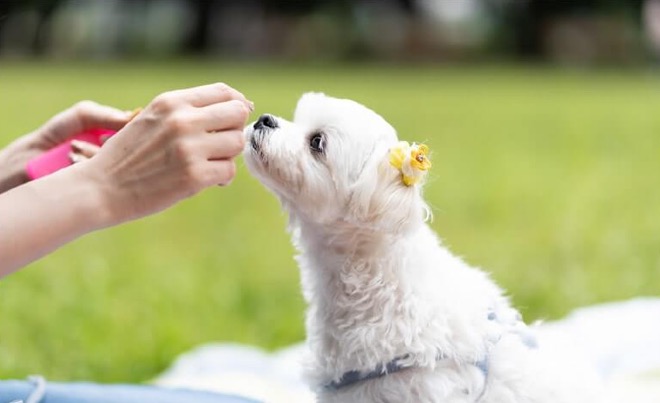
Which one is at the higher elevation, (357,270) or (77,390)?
(357,270)

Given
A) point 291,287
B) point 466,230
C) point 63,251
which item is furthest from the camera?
point 466,230

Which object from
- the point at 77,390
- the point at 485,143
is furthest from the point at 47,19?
the point at 77,390

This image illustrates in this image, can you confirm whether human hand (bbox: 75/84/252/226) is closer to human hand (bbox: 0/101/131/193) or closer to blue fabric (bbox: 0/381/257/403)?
human hand (bbox: 0/101/131/193)

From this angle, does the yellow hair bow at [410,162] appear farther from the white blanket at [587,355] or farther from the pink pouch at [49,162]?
the white blanket at [587,355]

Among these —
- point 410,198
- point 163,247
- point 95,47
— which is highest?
point 410,198

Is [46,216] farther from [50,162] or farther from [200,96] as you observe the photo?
[50,162]

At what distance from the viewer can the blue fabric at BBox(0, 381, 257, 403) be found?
8.25 feet

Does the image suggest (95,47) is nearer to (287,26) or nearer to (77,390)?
(287,26)

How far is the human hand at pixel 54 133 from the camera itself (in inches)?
95.6

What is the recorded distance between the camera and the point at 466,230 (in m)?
5.99

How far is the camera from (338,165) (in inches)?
86.0

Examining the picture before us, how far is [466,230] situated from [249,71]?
12.2 m

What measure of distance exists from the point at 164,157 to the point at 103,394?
3.03 ft

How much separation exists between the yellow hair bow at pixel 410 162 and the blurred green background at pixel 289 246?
1.40ft
